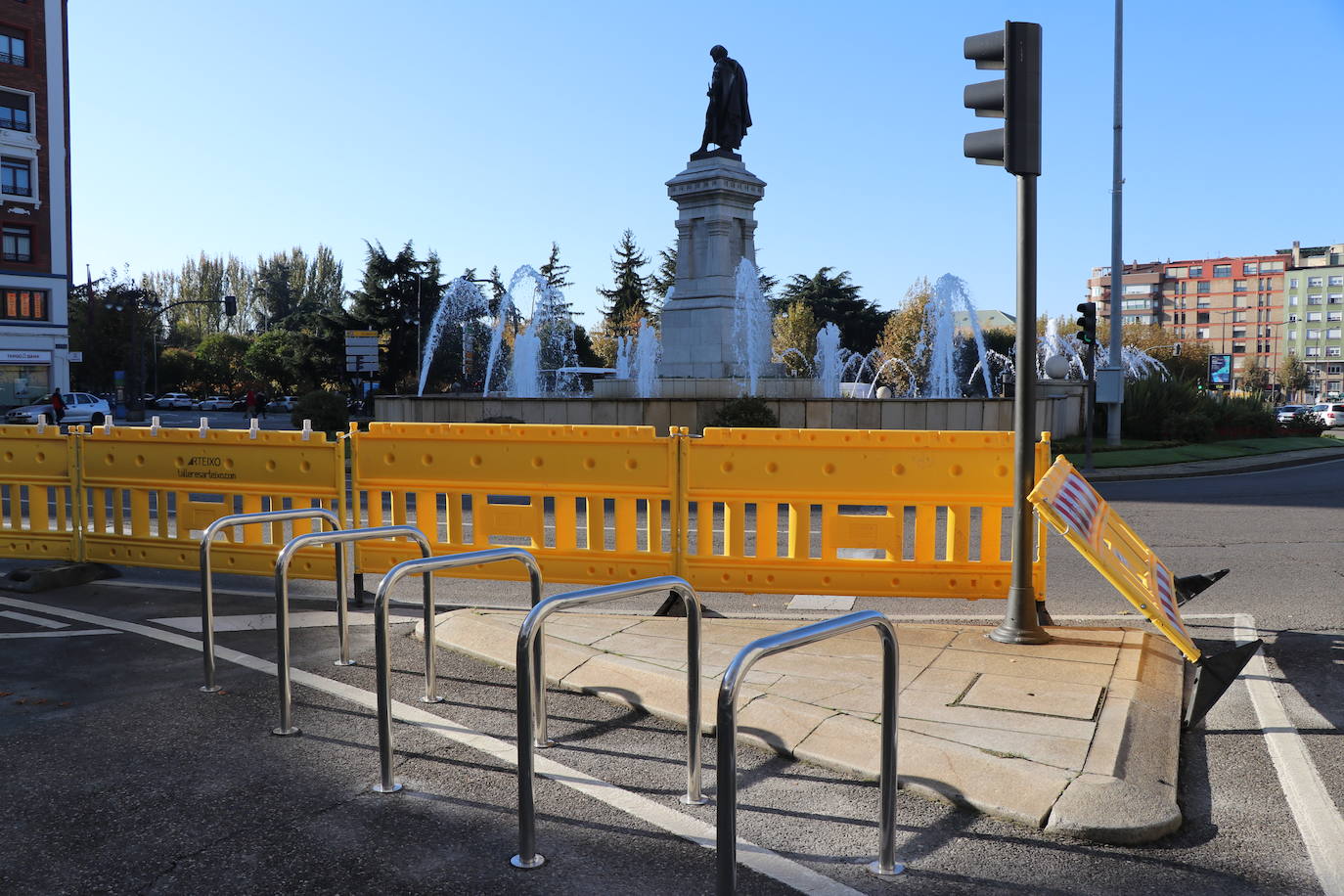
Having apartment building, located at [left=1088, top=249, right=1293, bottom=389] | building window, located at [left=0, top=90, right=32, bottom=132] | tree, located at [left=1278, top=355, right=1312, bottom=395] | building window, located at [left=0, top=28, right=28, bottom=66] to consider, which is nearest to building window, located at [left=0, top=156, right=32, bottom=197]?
building window, located at [left=0, top=90, right=32, bottom=132]

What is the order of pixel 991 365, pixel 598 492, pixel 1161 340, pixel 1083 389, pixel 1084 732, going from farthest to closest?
1. pixel 1161 340
2. pixel 991 365
3. pixel 1083 389
4. pixel 598 492
5. pixel 1084 732

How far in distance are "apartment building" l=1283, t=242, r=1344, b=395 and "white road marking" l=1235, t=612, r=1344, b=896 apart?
168 m

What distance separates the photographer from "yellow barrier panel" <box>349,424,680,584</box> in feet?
24.6

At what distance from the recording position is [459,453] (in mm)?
7918

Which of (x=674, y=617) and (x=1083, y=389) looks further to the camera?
(x=1083, y=389)

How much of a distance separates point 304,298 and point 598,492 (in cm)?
11738

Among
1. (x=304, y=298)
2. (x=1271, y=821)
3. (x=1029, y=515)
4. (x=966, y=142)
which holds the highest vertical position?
(x=304, y=298)

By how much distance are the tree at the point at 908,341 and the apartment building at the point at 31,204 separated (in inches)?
1698

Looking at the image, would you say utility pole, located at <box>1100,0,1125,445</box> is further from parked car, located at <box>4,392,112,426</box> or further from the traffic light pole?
parked car, located at <box>4,392,112,426</box>

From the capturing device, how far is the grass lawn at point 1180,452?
23.0m

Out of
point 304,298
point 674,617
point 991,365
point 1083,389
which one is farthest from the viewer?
point 304,298

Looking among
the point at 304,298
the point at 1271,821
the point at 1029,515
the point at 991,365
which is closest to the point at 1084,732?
the point at 1271,821

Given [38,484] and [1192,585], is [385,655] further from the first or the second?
[38,484]

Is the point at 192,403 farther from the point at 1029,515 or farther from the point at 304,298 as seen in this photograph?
the point at 1029,515
